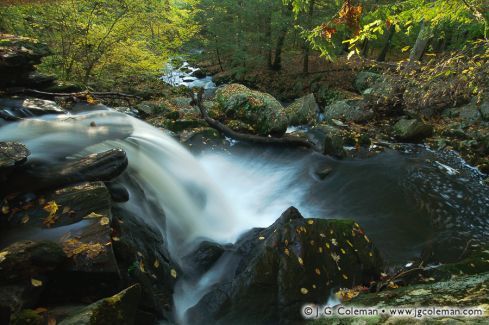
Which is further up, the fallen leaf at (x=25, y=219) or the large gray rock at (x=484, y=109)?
the large gray rock at (x=484, y=109)

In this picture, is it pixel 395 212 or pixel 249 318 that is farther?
pixel 395 212

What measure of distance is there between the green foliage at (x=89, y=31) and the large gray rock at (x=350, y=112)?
7820 millimetres

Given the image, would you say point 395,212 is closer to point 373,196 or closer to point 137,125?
point 373,196

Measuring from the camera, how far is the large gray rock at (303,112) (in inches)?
503

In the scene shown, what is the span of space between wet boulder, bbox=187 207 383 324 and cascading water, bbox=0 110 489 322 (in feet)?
2.14

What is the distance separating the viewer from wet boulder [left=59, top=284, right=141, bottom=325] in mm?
2479

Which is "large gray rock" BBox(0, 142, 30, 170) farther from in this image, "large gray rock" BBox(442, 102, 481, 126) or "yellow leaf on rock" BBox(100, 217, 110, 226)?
"large gray rock" BBox(442, 102, 481, 126)

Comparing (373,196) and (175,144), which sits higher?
(175,144)

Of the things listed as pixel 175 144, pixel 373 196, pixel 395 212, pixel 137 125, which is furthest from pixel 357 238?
pixel 137 125

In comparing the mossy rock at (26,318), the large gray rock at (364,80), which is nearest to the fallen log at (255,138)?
the large gray rock at (364,80)

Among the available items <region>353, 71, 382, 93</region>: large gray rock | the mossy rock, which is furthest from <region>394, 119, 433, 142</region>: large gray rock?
the mossy rock

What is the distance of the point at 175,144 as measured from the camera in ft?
27.1

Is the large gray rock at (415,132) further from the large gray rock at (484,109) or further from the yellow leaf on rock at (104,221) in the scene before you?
the yellow leaf on rock at (104,221)

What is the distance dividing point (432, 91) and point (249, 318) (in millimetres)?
8412
